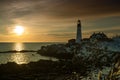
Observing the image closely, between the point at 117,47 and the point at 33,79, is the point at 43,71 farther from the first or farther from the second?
the point at 117,47

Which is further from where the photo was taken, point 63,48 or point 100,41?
point 63,48

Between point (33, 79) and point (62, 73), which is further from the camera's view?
point (62, 73)

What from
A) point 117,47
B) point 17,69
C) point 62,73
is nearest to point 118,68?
point 62,73

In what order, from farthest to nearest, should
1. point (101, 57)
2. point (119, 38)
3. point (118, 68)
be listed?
1. point (119, 38)
2. point (101, 57)
3. point (118, 68)

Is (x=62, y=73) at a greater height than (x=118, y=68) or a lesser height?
lesser

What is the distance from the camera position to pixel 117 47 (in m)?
89.2

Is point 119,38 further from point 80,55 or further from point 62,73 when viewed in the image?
point 62,73

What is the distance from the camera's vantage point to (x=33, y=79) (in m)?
48.6

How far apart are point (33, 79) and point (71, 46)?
74.5m

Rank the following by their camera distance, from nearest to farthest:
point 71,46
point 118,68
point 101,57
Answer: point 118,68
point 101,57
point 71,46

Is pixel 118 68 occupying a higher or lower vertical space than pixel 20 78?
higher

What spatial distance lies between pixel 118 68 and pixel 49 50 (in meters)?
125

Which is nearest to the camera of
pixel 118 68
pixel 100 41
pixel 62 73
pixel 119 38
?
pixel 118 68

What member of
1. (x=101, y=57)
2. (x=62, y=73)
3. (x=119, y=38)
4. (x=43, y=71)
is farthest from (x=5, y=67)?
(x=119, y=38)
